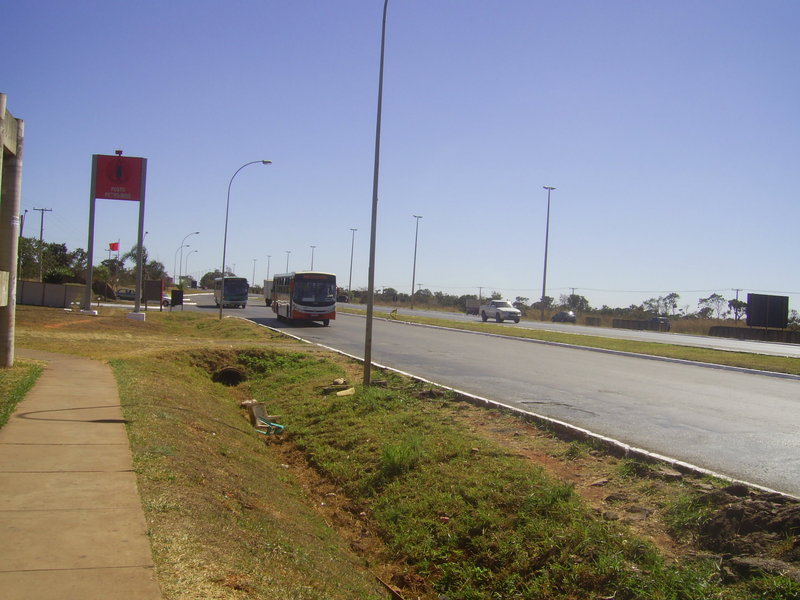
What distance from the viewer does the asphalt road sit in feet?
28.0

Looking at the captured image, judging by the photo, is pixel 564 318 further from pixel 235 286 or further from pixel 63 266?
pixel 63 266

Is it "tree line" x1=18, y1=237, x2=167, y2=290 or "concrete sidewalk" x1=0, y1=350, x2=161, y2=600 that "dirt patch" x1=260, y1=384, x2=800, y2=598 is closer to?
"concrete sidewalk" x1=0, y1=350, x2=161, y2=600

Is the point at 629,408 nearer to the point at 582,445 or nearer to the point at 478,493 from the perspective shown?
the point at 582,445

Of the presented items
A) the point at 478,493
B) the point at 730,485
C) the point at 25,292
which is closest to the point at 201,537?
the point at 478,493

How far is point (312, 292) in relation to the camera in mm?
37000

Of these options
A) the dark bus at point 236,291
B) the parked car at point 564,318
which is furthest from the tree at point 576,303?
the dark bus at point 236,291

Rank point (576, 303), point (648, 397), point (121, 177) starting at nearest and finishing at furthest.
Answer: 1. point (648, 397)
2. point (121, 177)
3. point (576, 303)

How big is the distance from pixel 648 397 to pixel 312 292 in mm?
25759

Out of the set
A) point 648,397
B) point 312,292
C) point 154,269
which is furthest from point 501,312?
point 154,269

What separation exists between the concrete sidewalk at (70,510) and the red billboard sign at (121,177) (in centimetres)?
2404

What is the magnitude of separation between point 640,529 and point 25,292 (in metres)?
41.5

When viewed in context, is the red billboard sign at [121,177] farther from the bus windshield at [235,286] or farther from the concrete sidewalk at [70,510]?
the bus windshield at [235,286]

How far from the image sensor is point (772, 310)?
48.4m

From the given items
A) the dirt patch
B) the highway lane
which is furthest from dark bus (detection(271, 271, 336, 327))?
the dirt patch
